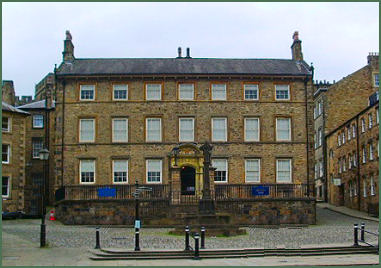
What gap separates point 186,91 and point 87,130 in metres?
7.23

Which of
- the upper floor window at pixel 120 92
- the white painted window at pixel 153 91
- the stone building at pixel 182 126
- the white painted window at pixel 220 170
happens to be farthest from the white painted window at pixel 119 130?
the white painted window at pixel 220 170

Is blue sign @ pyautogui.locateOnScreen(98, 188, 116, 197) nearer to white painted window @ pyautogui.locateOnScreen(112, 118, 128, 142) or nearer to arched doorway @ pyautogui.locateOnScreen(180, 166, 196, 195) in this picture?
white painted window @ pyautogui.locateOnScreen(112, 118, 128, 142)

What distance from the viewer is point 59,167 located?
3941 centimetres

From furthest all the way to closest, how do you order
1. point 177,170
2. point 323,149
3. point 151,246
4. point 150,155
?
point 323,149
point 150,155
point 177,170
point 151,246

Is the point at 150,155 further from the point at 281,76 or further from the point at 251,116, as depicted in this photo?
the point at 281,76

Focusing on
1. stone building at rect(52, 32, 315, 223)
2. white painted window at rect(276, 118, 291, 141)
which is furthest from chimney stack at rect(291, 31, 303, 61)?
white painted window at rect(276, 118, 291, 141)

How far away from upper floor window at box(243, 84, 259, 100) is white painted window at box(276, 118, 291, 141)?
89.0 inches

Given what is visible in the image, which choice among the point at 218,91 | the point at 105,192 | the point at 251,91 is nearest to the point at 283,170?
the point at 251,91

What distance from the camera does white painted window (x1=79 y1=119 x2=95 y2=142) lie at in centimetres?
3978

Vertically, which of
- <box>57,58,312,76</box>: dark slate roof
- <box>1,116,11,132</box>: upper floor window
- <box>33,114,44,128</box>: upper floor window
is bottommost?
<box>1,116,11,132</box>: upper floor window

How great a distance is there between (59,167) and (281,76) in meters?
16.2

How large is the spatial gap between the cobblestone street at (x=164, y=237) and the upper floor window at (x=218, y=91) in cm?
1118

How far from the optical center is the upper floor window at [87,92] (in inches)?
1581

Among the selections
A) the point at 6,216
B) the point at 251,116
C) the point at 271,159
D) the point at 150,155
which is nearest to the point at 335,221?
the point at 271,159
